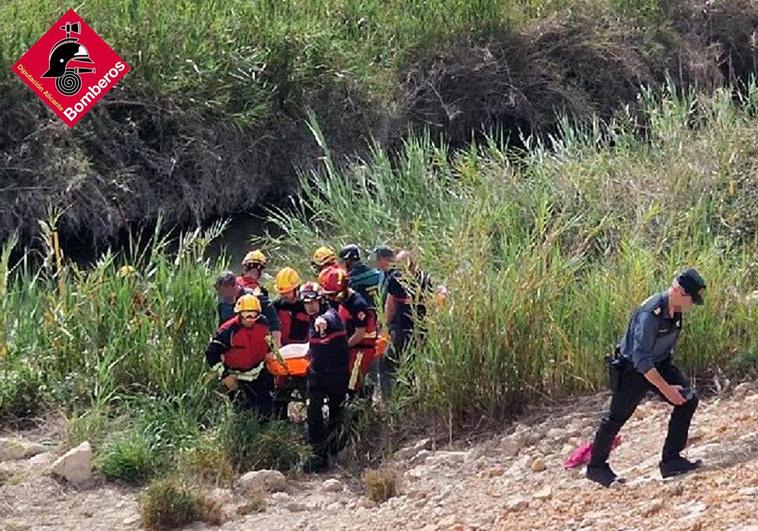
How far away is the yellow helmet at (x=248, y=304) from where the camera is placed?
8594mm

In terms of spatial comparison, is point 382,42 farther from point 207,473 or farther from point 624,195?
point 207,473

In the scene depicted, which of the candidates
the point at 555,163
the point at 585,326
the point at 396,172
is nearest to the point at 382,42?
the point at 396,172

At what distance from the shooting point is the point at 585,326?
29.3 ft

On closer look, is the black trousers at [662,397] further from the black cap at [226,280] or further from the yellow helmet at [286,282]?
the black cap at [226,280]

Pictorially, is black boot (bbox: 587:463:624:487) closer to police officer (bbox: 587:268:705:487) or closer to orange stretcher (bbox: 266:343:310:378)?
police officer (bbox: 587:268:705:487)

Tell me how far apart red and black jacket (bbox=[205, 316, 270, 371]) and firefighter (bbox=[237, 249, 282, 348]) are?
231 mm

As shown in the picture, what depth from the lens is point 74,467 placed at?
334 inches

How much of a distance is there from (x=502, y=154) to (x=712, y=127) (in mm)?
1946

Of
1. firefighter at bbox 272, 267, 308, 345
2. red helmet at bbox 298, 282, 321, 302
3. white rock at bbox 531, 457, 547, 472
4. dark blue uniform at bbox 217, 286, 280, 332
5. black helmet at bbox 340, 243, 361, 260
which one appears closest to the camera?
white rock at bbox 531, 457, 547, 472

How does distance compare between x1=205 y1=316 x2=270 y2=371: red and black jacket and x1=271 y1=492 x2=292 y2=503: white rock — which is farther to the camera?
x1=205 y1=316 x2=270 y2=371: red and black jacket

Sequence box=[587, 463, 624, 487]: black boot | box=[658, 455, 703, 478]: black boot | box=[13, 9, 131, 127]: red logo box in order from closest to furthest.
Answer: box=[658, 455, 703, 478]: black boot → box=[587, 463, 624, 487]: black boot → box=[13, 9, 131, 127]: red logo box

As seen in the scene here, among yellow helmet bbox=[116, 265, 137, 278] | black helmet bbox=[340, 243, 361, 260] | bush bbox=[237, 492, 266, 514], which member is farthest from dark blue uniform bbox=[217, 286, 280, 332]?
bush bbox=[237, 492, 266, 514]

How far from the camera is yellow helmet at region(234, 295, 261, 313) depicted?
8594 millimetres

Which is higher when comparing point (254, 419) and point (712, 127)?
point (254, 419)
